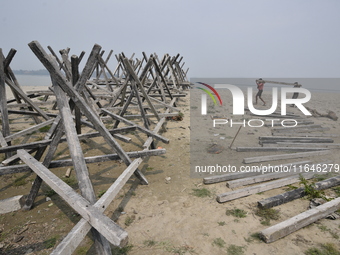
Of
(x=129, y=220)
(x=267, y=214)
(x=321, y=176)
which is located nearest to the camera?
(x=129, y=220)

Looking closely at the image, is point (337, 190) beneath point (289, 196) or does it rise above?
beneath

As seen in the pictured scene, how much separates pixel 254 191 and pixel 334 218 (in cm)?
136

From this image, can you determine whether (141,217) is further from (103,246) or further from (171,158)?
(171,158)

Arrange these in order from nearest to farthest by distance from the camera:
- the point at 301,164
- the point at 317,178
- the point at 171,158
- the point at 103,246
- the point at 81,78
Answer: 1. the point at 103,246
2. the point at 81,78
3. the point at 317,178
4. the point at 301,164
5. the point at 171,158

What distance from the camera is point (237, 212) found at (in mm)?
3826

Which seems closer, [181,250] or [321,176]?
[181,250]

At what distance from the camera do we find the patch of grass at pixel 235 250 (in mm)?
2969

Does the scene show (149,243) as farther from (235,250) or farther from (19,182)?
(19,182)

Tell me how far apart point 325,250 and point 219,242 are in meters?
→ 1.52

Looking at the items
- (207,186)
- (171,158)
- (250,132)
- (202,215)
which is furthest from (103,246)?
(250,132)

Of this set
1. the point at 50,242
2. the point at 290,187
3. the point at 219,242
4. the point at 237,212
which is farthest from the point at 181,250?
the point at 290,187

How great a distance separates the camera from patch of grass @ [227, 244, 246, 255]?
2.97 m

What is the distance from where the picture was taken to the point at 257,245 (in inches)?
122

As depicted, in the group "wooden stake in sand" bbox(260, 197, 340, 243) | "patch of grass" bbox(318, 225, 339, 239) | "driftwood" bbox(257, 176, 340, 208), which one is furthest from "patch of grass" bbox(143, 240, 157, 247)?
"patch of grass" bbox(318, 225, 339, 239)
